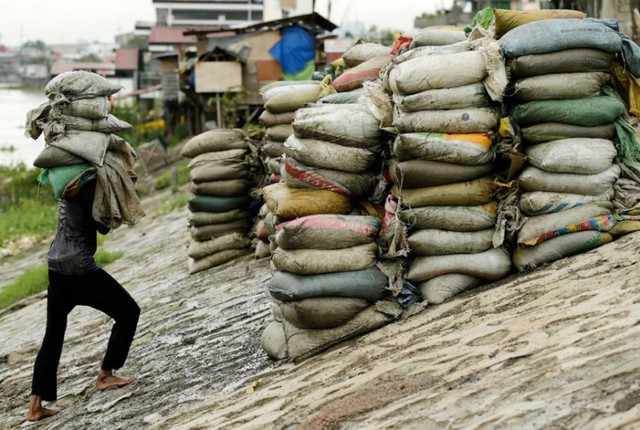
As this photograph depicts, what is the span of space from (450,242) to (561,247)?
0.56 meters

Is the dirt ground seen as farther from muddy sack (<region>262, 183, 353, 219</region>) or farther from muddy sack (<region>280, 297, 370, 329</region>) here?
muddy sack (<region>262, 183, 353, 219</region>)

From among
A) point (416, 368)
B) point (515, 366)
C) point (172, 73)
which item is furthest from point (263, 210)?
point (172, 73)

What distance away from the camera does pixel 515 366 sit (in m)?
3.06

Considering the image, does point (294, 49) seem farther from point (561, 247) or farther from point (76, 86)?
point (561, 247)

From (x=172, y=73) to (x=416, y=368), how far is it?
31.2m

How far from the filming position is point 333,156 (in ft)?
14.8

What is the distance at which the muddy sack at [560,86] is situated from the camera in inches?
167

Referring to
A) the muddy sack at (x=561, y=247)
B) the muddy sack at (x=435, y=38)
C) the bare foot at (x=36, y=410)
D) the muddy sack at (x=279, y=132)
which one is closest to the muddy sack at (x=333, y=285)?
the muddy sack at (x=561, y=247)

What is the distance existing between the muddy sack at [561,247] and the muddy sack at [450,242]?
21cm

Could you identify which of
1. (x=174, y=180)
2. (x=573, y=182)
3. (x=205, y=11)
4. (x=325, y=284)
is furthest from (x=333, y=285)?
(x=205, y=11)

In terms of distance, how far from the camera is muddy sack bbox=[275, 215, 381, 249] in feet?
13.9

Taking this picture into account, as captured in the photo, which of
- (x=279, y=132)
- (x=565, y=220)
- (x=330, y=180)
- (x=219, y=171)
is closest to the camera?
(x=565, y=220)

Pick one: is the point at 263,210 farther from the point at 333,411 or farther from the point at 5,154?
the point at 5,154

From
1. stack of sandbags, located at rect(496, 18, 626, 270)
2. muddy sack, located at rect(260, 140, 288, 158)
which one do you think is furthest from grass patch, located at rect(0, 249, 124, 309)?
stack of sandbags, located at rect(496, 18, 626, 270)
